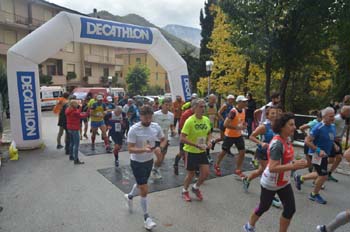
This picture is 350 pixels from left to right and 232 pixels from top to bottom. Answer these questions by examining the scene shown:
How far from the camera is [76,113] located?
704 cm

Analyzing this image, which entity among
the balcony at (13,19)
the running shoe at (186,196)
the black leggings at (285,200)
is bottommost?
the running shoe at (186,196)

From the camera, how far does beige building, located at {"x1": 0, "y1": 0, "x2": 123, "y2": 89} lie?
2967 centimetres

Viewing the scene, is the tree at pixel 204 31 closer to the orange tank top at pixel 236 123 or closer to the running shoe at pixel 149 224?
the orange tank top at pixel 236 123

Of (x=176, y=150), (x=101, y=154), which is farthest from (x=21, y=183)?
(x=176, y=150)

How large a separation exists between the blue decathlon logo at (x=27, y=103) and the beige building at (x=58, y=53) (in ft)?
64.8

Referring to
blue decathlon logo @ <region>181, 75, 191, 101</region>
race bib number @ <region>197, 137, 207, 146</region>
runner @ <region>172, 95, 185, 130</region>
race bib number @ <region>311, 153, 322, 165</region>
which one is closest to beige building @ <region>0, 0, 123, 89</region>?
blue decathlon logo @ <region>181, 75, 191, 101</region>

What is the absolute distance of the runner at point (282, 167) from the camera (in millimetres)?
2973

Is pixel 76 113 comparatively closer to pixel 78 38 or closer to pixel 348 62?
pixel 78 38

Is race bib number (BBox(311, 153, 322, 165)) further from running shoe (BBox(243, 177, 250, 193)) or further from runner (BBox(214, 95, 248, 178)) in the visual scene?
runner (BBox(214, 95, 248, 178))

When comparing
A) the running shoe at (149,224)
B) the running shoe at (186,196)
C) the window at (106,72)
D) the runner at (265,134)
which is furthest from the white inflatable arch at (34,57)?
the window at (106,72)

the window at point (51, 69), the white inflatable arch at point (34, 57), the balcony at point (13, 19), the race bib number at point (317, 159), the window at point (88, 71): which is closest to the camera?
the race bib number at point (317, 159)

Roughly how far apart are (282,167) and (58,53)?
35508 mm

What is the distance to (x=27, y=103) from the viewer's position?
8086 millimetres

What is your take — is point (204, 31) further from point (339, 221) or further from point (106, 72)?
point (106, 72)
